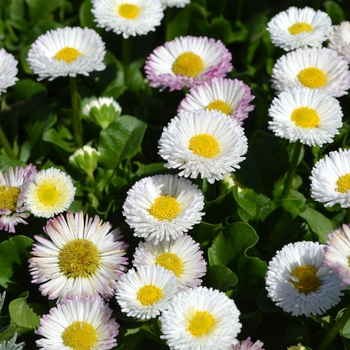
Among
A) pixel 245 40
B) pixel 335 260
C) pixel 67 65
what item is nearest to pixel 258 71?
pixel 245 40

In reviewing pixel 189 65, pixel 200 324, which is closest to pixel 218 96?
pixel 189 65

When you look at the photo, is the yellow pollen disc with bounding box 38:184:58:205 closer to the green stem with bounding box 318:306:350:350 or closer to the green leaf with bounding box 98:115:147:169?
the green leaf with bounding box 98:115:147:169

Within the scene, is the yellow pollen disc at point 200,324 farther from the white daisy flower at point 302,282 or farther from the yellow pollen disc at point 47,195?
the yellow pollen disc at point 47,195

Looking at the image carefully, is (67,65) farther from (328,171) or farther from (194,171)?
(328,171)

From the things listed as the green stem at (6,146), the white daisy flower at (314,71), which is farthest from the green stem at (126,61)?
the white daisy flower at (314,71)

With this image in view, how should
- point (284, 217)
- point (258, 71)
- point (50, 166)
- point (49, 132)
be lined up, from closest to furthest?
point (284, 217), point (50, 166), point (49, 132), point (258, 71)

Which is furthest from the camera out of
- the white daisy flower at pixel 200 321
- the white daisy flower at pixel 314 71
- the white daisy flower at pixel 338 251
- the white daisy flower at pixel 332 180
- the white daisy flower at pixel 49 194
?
the white daisy flower at pixel 314 71

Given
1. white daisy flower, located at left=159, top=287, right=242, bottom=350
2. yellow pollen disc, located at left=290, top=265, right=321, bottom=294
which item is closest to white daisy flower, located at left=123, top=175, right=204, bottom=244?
white daisy flower, located at left=159, top=287, right=242, bottom=350
